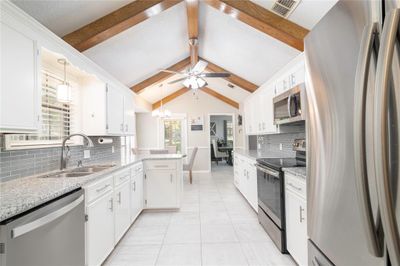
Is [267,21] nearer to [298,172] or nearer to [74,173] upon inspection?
[298,172]

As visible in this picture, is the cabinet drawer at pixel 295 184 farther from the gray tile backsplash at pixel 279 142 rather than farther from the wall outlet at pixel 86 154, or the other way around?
the wall outlet at pixel 86 154

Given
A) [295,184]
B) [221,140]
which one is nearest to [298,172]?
[295,184]

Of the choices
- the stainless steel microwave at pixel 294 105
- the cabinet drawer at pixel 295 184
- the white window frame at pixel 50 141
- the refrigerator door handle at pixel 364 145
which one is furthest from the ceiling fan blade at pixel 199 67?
the refrigerator door handle at pixel 364 145

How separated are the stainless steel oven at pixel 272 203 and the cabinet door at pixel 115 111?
7.40 feet

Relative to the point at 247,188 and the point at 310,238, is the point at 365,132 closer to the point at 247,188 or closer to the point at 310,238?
the point at 310,238

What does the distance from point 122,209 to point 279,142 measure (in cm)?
292

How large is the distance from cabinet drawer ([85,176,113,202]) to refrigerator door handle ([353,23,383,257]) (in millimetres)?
1839

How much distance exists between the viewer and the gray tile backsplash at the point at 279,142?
3433mm

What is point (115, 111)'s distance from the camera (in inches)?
135

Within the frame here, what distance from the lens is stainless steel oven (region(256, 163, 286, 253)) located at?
87.4 inches

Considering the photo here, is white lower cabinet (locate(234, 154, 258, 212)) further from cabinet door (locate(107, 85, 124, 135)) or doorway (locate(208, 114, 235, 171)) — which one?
doorway (locate(208, 114, 235, 171))

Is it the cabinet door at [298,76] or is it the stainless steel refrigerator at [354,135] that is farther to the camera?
the cabinet door at [298,76]

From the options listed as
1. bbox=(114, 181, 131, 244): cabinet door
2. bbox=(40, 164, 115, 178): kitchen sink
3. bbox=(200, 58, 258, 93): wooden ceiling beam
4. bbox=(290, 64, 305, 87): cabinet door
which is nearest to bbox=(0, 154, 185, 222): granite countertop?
bbox=(40, 164, 115, 178): kitchen sink

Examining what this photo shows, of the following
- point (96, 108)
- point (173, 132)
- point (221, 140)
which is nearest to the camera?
point (96, 108)
